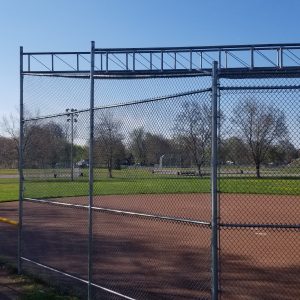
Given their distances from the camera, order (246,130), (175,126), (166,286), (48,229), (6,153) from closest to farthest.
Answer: (246,130), (175,126), (166,286), (48,229), (6,153)

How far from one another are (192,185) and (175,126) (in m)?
1.61

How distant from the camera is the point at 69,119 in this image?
8.52 metres

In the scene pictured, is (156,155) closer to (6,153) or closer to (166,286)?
(166,286)

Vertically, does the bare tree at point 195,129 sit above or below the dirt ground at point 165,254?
above

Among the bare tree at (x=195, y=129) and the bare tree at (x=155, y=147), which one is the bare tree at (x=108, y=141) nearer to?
the bare tree at (x=155, y=147)

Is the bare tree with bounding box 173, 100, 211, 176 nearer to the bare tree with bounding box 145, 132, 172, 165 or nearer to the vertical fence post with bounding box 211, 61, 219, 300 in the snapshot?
the bare tree with bounding box 145, 132, 172, 165

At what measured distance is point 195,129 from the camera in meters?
6.23

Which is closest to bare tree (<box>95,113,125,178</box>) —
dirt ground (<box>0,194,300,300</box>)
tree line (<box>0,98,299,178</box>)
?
tree line (<box>0,98,299,178</box>)

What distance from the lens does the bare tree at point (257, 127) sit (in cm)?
565

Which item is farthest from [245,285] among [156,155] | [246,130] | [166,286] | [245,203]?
[245,203]

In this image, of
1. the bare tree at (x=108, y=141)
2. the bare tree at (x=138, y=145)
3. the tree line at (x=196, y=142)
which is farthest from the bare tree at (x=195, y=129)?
the bare tree at (x=108, y=141)

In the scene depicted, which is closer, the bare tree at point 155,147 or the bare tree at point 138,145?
the bare tree at point 155,147

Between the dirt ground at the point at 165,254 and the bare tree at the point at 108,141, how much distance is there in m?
1.30

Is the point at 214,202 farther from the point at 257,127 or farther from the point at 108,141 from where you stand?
the point at 108,141
